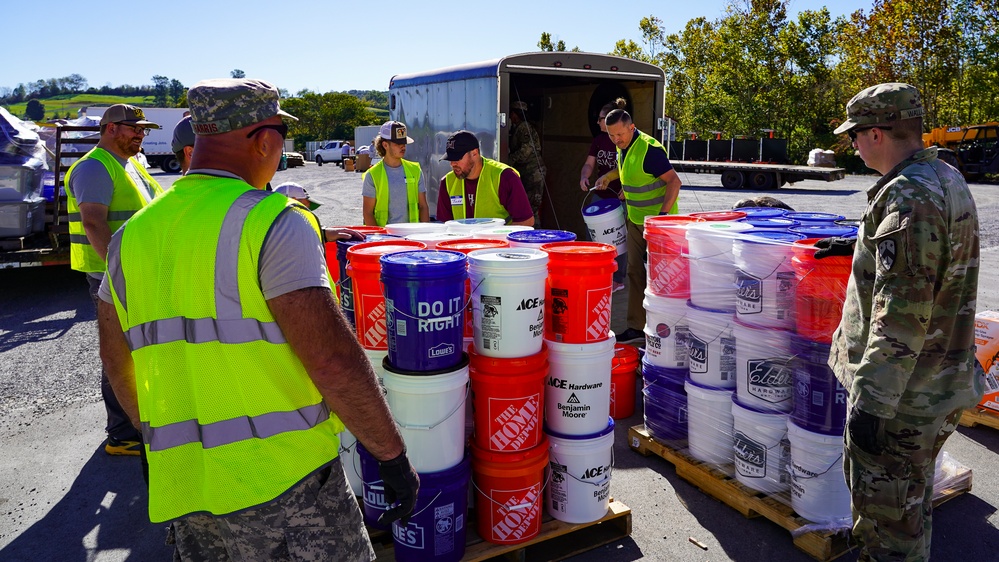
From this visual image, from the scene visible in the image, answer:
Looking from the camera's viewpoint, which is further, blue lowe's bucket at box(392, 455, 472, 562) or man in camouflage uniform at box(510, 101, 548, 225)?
man in camouflage uniform at box(510, 101, 548, 225)

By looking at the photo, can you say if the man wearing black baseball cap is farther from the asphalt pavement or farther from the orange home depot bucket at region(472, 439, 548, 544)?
the orange home depot bucket at region(472, 439, 548, 544)

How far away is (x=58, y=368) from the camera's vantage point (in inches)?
250

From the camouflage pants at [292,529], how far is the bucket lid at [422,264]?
0.94 metres

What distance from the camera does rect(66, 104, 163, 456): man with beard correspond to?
4.38 m

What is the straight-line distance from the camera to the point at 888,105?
2652 millimetres

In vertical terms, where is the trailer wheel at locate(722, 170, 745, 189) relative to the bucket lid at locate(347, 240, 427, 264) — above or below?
above

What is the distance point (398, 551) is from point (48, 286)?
370 inches

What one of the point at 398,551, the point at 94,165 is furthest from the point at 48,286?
the point at 398,551

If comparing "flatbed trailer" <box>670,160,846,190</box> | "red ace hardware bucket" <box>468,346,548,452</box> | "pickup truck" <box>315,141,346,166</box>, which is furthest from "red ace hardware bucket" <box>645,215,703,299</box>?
"pickup truck" <box>315,141,346,166</box>

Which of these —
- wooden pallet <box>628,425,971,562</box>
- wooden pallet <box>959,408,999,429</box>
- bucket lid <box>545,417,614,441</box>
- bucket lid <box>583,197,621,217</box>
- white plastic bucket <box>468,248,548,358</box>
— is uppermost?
bucket lid <box>583,197,621,217</box>

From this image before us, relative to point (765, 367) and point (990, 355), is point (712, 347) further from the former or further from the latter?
point (990, 355)

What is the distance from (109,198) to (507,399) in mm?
3134

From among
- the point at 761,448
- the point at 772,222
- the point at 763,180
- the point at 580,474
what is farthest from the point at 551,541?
the point at 763,180

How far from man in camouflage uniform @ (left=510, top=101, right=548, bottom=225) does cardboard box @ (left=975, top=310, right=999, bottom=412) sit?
541cm
